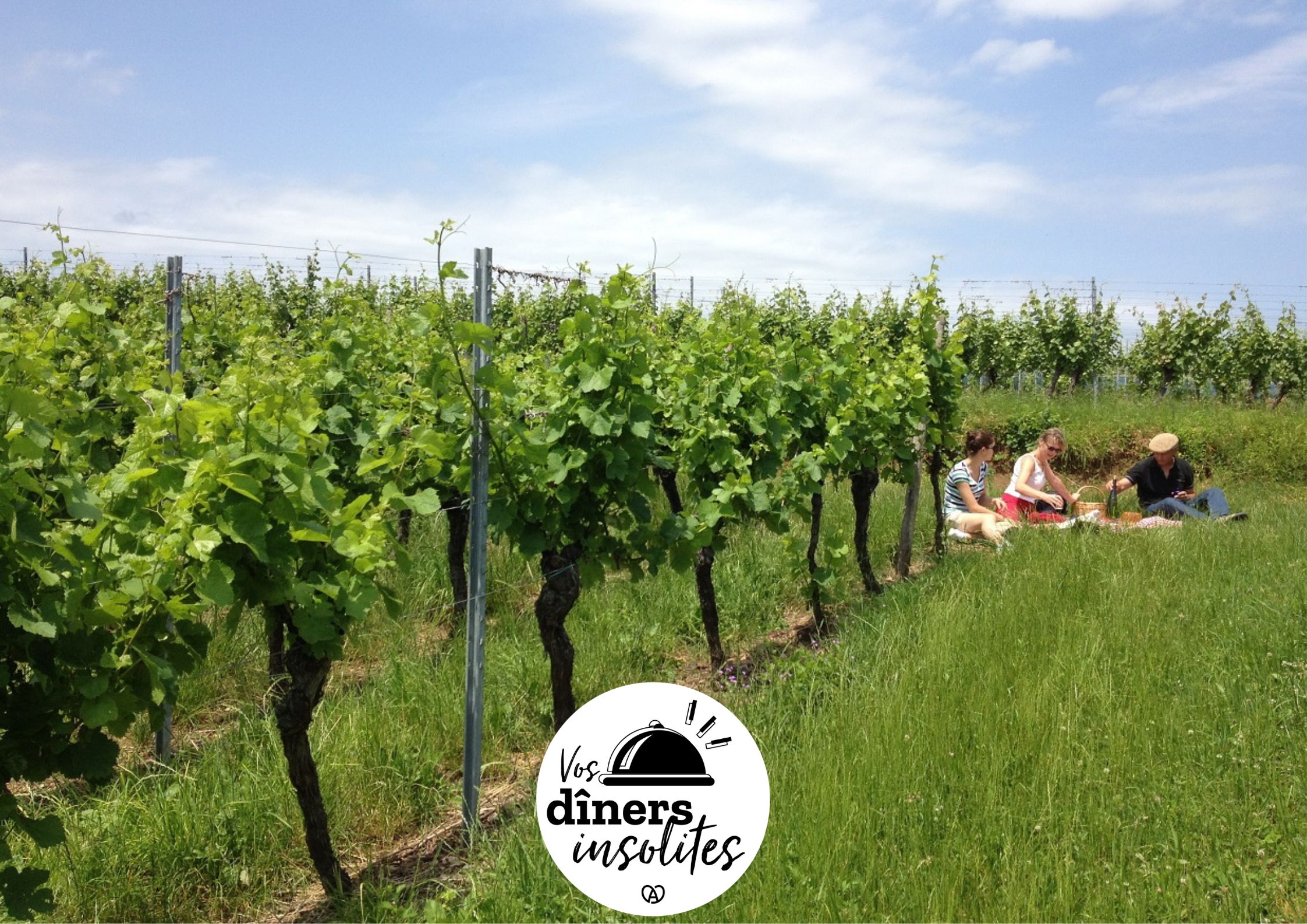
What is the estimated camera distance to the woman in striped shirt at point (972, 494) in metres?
7.52

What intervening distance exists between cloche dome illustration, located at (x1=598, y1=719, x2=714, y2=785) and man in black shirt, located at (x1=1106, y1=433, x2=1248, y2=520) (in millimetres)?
6403

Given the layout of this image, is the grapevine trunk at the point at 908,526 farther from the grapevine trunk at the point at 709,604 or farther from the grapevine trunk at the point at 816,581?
the grapevine trunk at the point at 709,604

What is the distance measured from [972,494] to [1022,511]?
0.43 m

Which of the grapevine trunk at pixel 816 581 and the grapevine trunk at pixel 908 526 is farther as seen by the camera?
the grapevine trunk at pixel 908 526

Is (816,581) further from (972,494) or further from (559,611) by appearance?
(972,494)

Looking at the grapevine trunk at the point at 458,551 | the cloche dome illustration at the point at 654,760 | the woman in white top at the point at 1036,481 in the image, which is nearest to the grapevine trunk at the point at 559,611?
the cloche dome illustration at the point at 654,760

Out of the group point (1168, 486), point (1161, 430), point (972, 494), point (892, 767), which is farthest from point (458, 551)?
point (1161, 430)

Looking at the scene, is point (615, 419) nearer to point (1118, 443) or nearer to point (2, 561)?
point (2, 561)

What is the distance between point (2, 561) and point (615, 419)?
6.91ft

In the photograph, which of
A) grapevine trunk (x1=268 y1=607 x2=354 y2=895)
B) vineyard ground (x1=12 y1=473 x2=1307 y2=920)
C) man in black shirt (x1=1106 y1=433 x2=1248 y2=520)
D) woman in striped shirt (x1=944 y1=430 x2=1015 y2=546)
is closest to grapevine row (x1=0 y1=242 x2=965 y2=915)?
grapevine trunk (x1=268 y1=607 x2=354 y2=895)

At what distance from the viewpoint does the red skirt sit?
755 cm

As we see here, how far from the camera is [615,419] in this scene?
3.87 meters

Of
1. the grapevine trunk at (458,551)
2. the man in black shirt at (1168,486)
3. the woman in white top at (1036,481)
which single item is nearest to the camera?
the grapevine trunk at (458,551)

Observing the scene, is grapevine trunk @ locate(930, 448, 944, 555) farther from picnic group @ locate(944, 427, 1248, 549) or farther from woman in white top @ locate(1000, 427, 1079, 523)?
woman in white top @ locate(1000, 427, 1079, 523)
